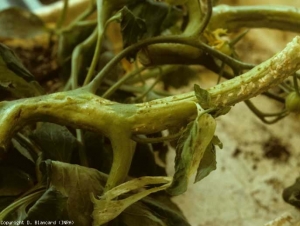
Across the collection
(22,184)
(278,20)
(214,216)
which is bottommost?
(214,216)

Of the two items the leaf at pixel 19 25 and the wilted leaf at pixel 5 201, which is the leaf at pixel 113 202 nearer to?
the wilted leaf at pixel 5 201

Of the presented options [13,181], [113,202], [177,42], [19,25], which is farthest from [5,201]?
[19,25]

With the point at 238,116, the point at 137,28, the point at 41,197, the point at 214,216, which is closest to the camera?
the point at 41,197

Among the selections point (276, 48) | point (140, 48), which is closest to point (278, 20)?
point (140, 48)

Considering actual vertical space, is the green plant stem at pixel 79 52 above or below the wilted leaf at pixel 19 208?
above

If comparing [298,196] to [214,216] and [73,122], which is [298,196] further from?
[73,122]

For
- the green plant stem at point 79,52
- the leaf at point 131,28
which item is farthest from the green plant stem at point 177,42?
the green plant stem at point 79,52
